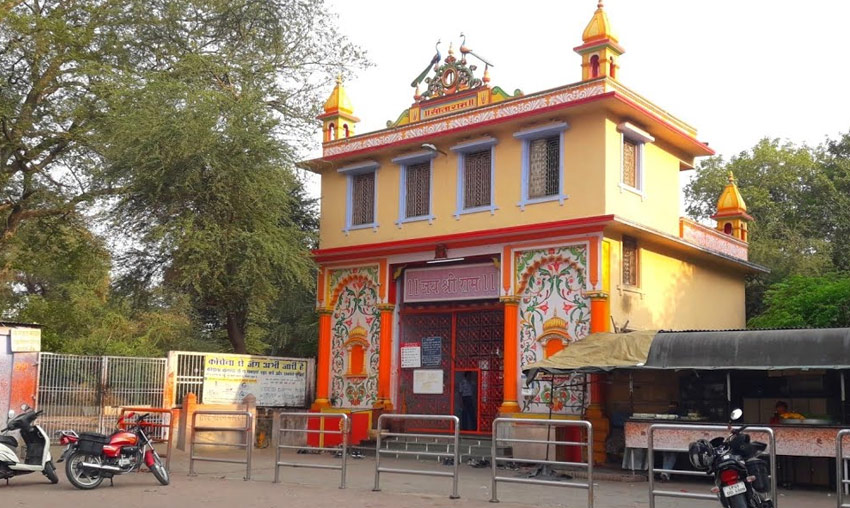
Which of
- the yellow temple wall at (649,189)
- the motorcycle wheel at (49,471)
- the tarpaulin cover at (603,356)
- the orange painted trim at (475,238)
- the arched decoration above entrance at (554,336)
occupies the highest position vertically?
the yellow temple wall at (649,189)

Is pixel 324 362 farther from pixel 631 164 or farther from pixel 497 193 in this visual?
pixel 631 164

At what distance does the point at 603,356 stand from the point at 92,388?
11.3 m

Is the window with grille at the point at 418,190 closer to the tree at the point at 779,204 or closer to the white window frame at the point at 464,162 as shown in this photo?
the white window frame at the point at 464,162

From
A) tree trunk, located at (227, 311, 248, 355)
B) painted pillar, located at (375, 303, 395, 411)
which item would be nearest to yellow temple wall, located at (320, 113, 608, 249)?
painted pillar, located at (375, 303, 395, 411)

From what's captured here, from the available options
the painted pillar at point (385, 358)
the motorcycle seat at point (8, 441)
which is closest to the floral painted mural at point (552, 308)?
the painted pillar at point (385, 358)

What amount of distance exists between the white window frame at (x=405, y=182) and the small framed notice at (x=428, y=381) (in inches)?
142

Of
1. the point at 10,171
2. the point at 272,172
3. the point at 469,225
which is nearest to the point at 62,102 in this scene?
the point at 10,171

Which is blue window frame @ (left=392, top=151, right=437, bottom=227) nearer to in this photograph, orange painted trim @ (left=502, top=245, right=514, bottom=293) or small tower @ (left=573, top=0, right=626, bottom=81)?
orange painted trim @ (left=502, top=245, right=514, bottom=293)

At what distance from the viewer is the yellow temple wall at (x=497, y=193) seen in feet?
64.7

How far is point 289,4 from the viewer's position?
2677cm

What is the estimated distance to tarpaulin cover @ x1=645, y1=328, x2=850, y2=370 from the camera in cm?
1490

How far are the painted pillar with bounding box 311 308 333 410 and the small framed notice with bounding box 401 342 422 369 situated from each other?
223 cm

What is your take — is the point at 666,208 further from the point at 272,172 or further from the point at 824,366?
the point at 272,172

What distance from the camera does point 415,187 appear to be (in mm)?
23047
